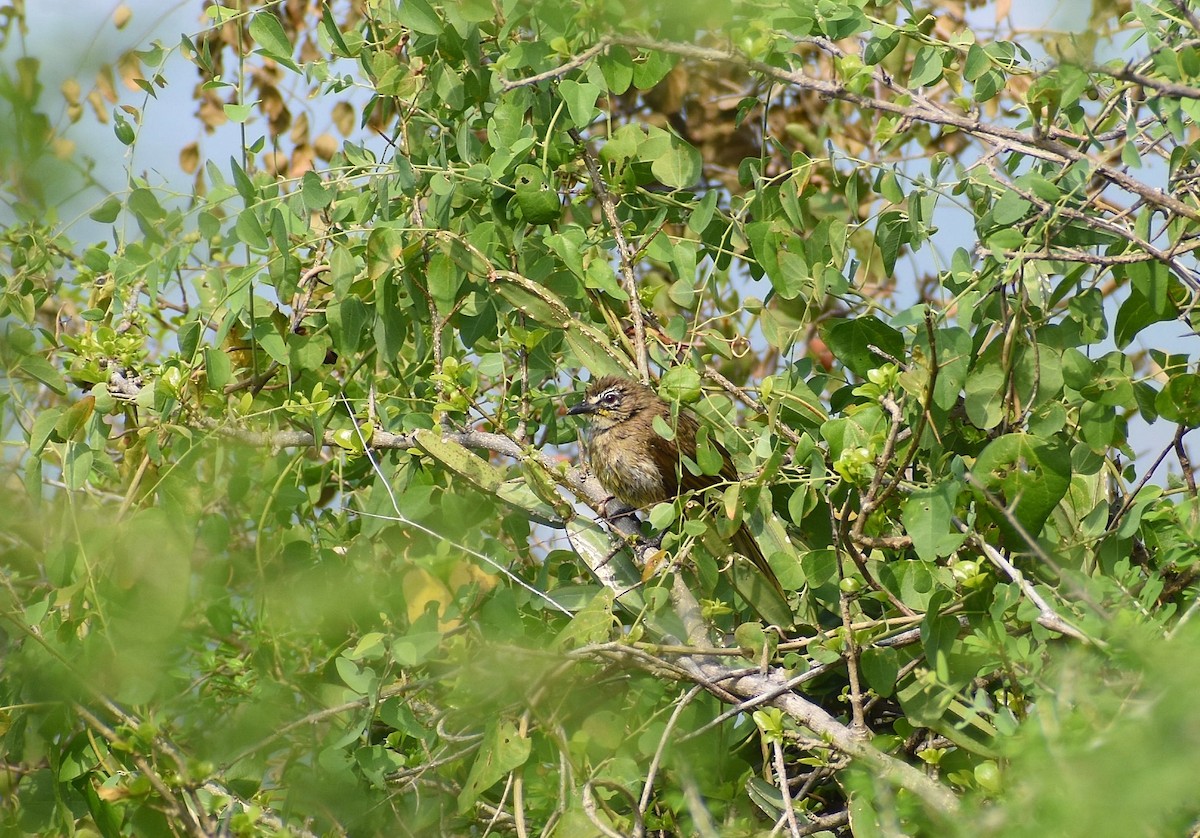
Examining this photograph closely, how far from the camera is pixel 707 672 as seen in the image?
10.6ft

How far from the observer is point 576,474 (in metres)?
3.99

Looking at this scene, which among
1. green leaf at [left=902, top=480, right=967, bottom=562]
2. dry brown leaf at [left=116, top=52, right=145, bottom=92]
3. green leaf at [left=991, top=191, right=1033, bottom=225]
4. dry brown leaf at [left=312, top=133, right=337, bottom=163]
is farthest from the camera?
dry brown leaf at [left=312, top=133, right=337, bottom=163]

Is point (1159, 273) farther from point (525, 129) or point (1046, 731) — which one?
point (525, 129)

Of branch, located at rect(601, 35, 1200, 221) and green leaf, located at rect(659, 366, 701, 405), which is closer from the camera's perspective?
branch, located at rect(601, 35, 1200, 221)

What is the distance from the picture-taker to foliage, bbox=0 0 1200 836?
279cm

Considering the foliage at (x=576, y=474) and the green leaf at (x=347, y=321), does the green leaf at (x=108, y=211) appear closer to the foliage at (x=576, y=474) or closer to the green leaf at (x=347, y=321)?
the foliage at (x=576, y=474)

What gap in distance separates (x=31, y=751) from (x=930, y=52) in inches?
132

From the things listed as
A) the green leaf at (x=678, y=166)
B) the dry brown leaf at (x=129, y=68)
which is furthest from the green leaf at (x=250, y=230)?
the dry brown leaf at (x=129, y=68)

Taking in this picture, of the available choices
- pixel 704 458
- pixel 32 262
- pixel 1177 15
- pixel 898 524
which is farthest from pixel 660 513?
pixel 32 262

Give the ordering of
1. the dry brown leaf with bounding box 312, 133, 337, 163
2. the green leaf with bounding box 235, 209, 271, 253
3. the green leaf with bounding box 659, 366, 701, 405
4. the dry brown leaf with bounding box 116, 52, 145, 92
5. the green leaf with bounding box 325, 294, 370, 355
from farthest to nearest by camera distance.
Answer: the dry brown leaf with bounding box 312, 133, 337, 163 → the dry brown leaf with bounding box 116, 52, 145, 92 → the green leaf with bounding box 325, 294, 370, 355 → the green leaf with bounding box 235, 209, 271, 253 → the green leaf with bounding box 659, 366, 701, 405

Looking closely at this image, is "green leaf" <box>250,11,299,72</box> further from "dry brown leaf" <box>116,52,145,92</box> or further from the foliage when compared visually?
"dry brown leaf" <box>116,52,145,92</box>

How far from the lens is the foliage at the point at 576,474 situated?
279 centimetres

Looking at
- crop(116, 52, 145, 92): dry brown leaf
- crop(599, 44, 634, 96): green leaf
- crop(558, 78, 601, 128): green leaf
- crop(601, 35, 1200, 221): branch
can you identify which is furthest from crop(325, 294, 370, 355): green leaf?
crop(116, 52, 145, 92): dry brown leaf

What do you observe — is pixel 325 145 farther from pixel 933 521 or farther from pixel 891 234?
pixel 933 521
